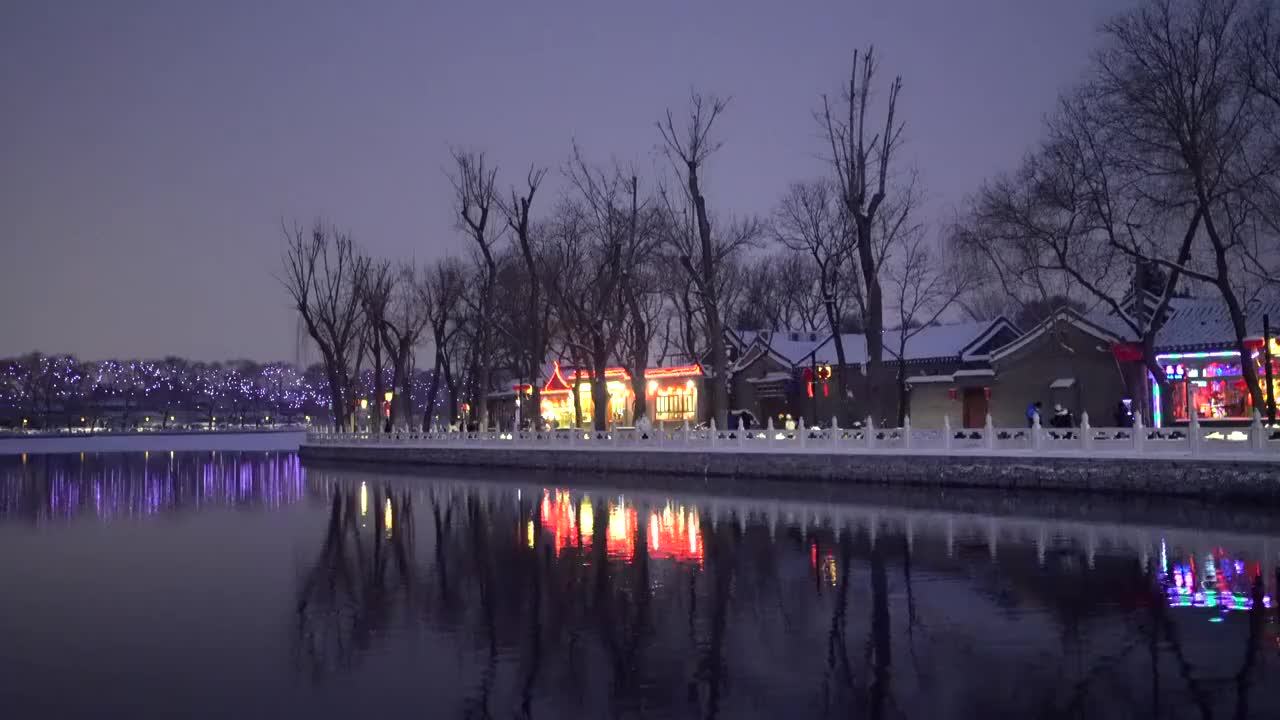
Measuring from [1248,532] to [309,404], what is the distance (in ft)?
461

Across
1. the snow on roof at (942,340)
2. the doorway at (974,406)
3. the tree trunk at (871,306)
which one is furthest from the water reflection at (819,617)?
the snow on roof at (942,340)

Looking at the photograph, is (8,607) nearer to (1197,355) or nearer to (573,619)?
(573,619)

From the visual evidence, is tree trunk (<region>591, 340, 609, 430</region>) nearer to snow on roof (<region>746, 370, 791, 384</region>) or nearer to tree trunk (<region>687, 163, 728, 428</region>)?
tree trunk (<region>687, 163, 728, 428</region>)

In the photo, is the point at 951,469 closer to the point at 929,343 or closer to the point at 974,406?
the point at 974,406

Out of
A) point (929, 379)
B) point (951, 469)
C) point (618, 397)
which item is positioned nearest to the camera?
point (951, 469)

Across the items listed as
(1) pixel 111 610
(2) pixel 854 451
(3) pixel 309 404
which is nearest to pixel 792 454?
(2) pixel 854 451

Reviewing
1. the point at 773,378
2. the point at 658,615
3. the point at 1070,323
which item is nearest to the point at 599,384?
the point at 773,378

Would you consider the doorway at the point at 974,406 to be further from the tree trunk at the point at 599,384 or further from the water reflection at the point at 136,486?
the water reflection at the point at 136,486

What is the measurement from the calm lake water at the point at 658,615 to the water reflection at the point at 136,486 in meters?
4.83

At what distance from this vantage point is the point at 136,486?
Answer: 111 feet

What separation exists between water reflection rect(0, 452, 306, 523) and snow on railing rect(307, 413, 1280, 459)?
30.1 ft

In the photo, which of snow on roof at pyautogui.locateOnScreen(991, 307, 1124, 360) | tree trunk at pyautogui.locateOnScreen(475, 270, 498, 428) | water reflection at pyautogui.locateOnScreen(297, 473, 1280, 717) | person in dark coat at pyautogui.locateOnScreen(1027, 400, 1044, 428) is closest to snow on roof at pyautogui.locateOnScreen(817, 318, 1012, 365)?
snow on roof at pyautogui.locateOnScreen(991, 307, 1124, 360)

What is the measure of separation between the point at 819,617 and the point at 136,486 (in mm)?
28728

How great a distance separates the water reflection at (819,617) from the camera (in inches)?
305
